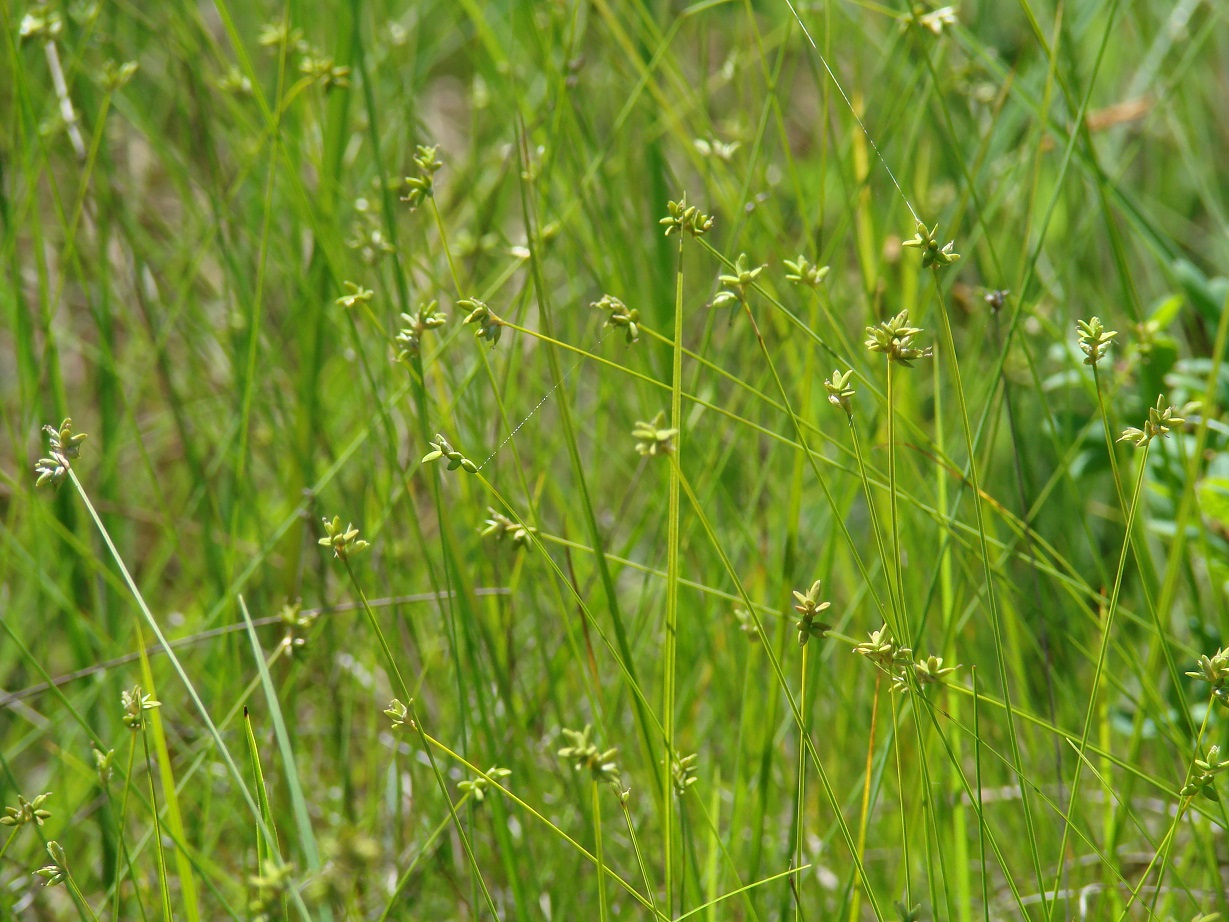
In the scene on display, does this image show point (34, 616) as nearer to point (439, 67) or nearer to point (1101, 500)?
point (1101, 500)

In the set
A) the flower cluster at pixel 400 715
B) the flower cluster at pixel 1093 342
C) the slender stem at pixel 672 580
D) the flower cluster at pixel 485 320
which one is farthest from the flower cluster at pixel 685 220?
the flower cluster at pixel 400 715

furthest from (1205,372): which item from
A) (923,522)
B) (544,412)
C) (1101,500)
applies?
(544,412)

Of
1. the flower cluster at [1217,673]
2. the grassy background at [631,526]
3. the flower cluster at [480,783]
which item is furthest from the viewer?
the grassy background at [631,526]

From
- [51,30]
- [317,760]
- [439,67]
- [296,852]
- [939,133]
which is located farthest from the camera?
[439,67]

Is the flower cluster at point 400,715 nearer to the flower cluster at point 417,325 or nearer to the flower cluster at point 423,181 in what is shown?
the flower cluster at point 417,325

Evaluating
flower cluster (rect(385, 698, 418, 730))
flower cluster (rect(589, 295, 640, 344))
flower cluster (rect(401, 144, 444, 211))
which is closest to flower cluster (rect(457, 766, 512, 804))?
flower cluster (rect(385, 698, 418, 730))

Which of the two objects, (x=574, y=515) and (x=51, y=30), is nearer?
(x=51, y=30)

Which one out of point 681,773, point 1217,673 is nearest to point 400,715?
point 681,773

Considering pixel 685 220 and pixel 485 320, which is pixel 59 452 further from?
pixel 685 220
